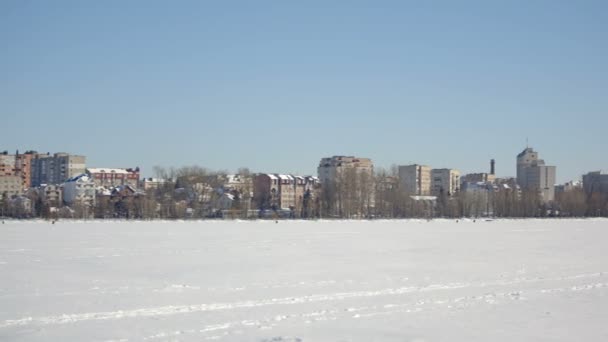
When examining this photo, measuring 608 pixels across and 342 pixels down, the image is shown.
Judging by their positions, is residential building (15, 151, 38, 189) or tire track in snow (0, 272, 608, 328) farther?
residential building (15, 151, 38, 189)

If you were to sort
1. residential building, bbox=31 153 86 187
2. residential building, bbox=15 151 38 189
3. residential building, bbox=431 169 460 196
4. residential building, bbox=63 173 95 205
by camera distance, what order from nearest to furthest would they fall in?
residential building, bbox=63 173 95 205, residential building, bbox=15 151 38 189, residential building, bbox=31 153 86 187, residential building, bbox=431 169 460 196

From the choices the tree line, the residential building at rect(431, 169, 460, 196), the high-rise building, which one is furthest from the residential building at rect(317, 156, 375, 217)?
the high-rise building

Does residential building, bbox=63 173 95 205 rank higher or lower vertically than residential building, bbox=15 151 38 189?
lower

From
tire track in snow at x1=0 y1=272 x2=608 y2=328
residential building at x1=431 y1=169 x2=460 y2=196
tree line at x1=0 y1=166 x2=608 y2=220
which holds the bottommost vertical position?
tire track in snow at x1=0 y1=272 x2=608 y2=328

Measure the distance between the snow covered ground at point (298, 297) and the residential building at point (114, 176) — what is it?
147 m

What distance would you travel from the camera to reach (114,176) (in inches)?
6826

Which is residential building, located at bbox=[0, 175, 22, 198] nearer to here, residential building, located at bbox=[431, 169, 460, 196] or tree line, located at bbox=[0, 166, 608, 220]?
tree line, located at bbox=[0, 166, 608, 220]

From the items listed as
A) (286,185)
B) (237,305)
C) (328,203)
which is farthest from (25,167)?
(237,305)

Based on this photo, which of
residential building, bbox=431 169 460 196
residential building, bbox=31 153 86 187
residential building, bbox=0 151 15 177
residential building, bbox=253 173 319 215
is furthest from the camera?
residential building, bbox=431 169 460 196

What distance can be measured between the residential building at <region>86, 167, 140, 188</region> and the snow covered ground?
14723 centimetres

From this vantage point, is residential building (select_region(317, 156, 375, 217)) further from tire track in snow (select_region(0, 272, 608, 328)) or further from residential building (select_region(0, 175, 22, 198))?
tire track in snow (select_region(0, 272, 608, 328))

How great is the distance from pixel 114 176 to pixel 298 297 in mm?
164439

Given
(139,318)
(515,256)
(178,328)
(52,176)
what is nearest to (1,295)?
(139,318)

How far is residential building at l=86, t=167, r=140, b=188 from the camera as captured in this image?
556ft
